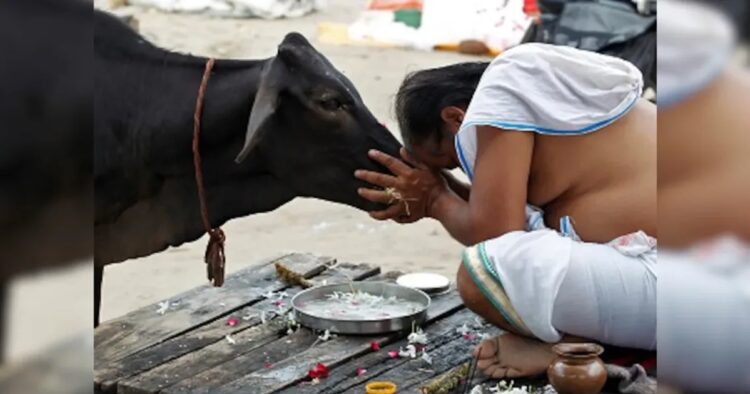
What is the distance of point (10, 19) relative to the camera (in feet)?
2.97

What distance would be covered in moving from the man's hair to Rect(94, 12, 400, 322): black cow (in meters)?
0.11

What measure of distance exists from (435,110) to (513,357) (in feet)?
2.19

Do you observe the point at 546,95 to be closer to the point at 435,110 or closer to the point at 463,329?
the point at 435,110

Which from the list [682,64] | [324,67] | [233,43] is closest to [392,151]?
[324,67]

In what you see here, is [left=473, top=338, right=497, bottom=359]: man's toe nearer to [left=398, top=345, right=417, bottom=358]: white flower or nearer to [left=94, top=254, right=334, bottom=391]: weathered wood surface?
[left=398, top=345, right=417, bottom=358]: white flower

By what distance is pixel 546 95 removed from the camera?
291cm

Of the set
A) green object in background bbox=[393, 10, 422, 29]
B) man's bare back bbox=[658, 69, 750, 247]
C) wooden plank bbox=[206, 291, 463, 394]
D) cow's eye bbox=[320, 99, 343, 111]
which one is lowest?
wooden plank bbox=[206, 291, 463, 394]

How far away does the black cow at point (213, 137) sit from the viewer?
3199mm

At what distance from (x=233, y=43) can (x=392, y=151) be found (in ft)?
23.8

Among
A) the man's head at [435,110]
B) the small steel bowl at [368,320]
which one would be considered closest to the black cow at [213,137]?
the man's head at [435,110]

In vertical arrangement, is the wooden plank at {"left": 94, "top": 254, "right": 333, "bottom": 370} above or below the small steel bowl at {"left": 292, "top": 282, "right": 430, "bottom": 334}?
below

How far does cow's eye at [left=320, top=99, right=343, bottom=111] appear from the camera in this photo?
3213 millimetres

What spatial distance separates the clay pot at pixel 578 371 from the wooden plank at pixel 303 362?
676 mm

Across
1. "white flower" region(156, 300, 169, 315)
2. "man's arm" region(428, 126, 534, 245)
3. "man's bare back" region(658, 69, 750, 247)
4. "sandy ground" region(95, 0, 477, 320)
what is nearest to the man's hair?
"man's arm" region(428, 126, 534, 245)
